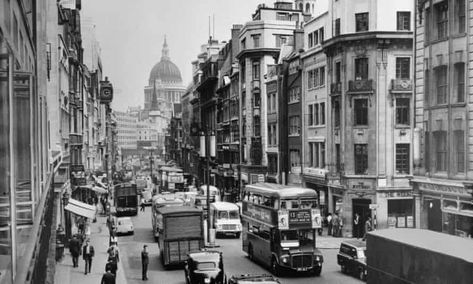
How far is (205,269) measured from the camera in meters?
24.0

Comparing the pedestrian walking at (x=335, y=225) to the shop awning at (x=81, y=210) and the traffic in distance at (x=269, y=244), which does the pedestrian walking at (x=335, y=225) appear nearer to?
the traffic in distance at (x=269, y=244)

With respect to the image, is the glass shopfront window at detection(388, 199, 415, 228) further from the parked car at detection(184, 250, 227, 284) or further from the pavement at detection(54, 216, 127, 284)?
the parked car at detection(184, 250, 227, 284)

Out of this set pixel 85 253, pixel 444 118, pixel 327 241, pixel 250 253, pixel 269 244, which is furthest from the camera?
pixel 327 241

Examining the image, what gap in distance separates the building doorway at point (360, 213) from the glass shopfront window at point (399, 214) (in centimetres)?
149

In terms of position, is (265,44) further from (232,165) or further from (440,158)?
(440,158)

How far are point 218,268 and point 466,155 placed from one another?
12556mm

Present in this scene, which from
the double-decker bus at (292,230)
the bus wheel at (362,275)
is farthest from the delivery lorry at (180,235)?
the bus wheel at (362,275)

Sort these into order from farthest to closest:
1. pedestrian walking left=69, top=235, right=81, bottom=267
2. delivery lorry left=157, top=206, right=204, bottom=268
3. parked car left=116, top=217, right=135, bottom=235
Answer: parked car left=116, top=217, right=135, bottom=235 → pedestrian walking left=69, top=235, right=81, bottom=267 → delivery lorry left=157, top=206, right=204, bottom=268

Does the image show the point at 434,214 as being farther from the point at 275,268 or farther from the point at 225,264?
the point at 225,264

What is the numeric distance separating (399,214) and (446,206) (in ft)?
40.8

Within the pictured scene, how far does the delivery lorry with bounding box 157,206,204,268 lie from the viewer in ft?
95.2

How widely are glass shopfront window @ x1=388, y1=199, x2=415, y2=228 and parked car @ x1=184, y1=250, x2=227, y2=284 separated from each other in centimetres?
2025

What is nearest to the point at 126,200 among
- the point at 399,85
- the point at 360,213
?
the point at 360,213

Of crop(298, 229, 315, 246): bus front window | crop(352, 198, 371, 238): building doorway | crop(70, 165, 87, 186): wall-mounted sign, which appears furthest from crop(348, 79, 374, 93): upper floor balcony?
crop(70, 165, 87, 186): wall-mounted sign
